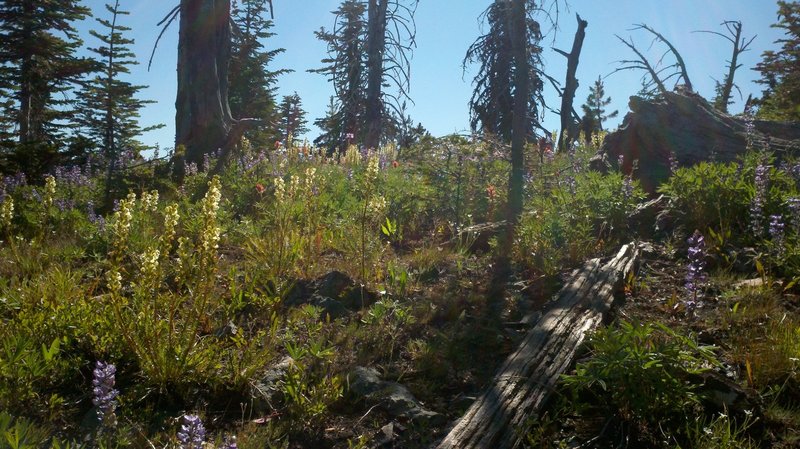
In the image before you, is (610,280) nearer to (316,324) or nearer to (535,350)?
(535,350)

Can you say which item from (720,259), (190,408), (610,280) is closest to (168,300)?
(190,408)

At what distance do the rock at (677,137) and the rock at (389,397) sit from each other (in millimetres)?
4880

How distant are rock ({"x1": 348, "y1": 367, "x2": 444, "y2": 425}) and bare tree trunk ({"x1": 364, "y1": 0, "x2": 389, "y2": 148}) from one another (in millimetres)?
15614

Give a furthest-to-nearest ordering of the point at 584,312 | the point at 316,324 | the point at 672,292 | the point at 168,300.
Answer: the point at 672,292 → the point at 316,324 → the point at 584,312 → the point at 168,300

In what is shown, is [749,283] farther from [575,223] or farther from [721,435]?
[721,435]

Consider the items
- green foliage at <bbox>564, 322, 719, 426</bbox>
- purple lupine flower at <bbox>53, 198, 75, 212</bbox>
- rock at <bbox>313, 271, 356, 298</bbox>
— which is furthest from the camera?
purple lupine flower at <bbox>53, 198, 75, 212</bbox>

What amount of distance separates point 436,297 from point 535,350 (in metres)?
1.38

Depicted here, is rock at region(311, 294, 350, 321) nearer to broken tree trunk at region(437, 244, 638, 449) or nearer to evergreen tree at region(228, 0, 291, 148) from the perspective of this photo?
broken tree trunk at region(437, 244, 638, 449)

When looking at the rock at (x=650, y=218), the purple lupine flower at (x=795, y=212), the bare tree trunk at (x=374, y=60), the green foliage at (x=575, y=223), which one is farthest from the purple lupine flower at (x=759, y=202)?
the bare tree trunk at (x=374, y=60)

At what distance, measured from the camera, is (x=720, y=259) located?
15.1ft

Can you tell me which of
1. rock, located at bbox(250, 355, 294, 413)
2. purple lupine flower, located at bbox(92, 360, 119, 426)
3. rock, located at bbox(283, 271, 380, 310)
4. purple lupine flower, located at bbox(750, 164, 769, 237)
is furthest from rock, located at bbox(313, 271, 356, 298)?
purple lupine flower, located at bbox(750, 164, 769, 237)

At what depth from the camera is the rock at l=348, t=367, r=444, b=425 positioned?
2.98m

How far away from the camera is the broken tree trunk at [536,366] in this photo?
2.53 metres

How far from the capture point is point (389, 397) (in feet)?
10.2
